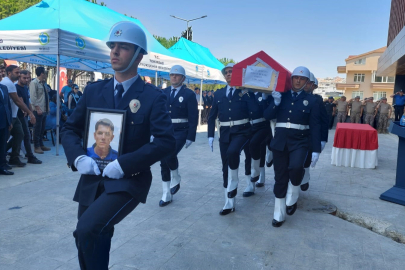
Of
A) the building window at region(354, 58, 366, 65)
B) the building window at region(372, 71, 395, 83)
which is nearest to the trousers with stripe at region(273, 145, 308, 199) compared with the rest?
the building window at region(372, 71, 395, 83)

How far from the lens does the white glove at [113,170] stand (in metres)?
2.18

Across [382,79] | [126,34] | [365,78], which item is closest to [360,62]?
[365,78]

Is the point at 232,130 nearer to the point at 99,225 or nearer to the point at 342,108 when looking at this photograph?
the point at 99,225

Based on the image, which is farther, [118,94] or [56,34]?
[56,34]

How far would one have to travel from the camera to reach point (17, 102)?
7.09 metres

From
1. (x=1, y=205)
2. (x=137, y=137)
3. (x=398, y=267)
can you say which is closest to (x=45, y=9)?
(x=1, y=205)

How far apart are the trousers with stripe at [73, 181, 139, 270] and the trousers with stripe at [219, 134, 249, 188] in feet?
8.86

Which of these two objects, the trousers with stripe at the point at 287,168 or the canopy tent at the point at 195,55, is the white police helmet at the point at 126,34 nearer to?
the trousers with stripe at the point at 287,168

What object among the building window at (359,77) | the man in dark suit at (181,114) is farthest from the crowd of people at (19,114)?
the building window at (359,77)

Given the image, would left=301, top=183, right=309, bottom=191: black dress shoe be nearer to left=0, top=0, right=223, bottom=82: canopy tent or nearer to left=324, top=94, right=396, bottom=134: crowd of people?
left=0, top=0, right=223, bottom=82: canopy tent

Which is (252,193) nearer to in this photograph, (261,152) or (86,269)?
(261,152)

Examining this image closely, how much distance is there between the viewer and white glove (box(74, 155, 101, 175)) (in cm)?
223

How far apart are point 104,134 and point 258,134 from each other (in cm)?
398

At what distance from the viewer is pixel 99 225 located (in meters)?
2.12
